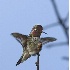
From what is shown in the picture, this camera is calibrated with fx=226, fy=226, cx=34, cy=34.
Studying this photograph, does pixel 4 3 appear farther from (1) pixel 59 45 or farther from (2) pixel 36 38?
(1) pixel 59 45

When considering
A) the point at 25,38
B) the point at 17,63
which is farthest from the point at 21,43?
the point at 17,63

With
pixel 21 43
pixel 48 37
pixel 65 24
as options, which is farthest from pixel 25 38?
pixel 65 24

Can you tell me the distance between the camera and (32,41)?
5.78ft

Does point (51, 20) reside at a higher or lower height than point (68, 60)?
higher

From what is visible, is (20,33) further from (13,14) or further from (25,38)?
(13,14)

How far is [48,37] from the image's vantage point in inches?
68.9

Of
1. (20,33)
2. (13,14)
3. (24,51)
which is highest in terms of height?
(13,14)

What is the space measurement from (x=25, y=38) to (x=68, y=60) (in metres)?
0.37

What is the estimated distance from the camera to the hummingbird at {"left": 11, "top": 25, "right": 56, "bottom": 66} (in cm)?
174

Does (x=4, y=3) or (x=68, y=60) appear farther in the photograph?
(x=4, y=3)

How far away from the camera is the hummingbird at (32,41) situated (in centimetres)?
174

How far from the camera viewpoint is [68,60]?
1717mm

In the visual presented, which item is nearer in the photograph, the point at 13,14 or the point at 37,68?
the point at 37,68

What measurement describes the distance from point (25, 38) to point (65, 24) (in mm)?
332
